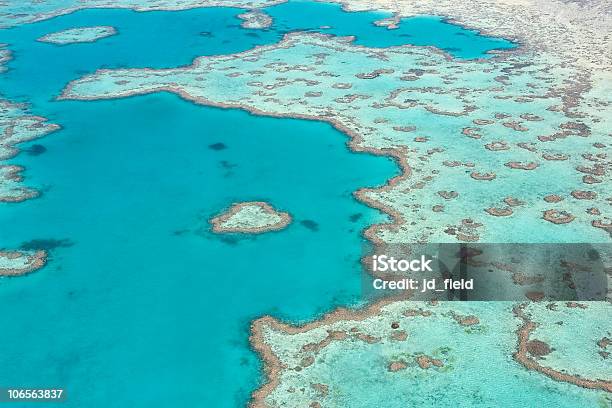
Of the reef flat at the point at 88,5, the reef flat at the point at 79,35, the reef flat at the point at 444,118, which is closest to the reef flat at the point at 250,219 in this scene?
the reef flat at the point at 444,118

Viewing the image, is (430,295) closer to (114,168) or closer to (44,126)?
(114,168)

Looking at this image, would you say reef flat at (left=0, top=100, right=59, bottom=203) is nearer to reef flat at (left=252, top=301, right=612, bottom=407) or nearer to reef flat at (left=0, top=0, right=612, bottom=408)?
reef flat at (left=0, top=0, right=612, bottom=408)

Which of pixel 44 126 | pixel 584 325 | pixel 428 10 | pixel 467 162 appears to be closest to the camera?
pixel 584 325

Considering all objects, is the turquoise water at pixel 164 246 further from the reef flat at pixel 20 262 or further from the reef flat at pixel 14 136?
the reef flat at pixel 14 136

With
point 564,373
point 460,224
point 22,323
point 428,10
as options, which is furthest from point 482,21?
point 22,323

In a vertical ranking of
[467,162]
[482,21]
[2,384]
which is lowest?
[2,384]

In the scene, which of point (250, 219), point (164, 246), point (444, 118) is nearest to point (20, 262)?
point (164, 246)

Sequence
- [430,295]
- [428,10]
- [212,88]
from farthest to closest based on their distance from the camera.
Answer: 1. [428,10]
2. [212,88]
3. [430,295]
